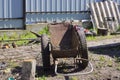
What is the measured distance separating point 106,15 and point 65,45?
23.1 ft

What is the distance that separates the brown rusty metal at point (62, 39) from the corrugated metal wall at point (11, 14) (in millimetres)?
5137

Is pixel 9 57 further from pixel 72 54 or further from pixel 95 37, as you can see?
pixel 95 37

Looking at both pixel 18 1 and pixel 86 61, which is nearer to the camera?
pixel 86 61

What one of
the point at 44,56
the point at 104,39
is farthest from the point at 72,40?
the point at 104,39

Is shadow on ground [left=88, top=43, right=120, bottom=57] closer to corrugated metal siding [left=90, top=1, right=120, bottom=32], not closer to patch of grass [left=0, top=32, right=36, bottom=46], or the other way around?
patch of grass [left=0, top=32, right=36, bottom=46]

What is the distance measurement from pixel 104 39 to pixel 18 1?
3348mm

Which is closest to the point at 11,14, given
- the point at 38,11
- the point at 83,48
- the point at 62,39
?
the point at 38,11

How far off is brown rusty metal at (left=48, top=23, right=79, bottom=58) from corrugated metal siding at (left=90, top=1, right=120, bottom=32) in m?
6.28

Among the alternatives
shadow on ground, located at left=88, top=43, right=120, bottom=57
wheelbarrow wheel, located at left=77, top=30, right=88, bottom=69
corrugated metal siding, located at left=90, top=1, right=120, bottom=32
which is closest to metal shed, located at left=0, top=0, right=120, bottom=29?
corrugated metal siding, located at left=90, top=1, right=120, bottom=32

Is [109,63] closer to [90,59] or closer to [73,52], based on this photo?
[90,59]

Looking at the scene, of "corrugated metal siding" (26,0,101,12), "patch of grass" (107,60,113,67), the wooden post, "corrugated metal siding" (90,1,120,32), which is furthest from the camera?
"corrugated metal siding" (90,1,120,32)

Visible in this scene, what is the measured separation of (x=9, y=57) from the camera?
32.8 ft

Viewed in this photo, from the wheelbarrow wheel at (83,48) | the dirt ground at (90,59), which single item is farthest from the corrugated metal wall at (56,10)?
the wheelbarrow wheel at (83,48)

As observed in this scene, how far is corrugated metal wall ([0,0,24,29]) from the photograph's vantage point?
44.7 ft
